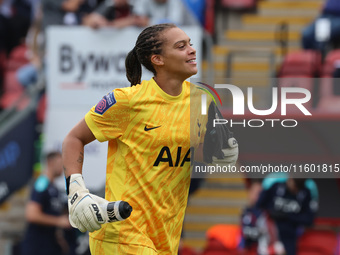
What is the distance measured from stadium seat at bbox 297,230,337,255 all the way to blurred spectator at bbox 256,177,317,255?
31 cm

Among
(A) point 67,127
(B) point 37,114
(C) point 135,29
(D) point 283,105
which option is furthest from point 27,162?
(D) point 283,105

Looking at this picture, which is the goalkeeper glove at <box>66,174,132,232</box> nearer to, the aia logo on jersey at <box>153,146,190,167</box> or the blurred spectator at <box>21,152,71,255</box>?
the aia logo on jersey at <box>153,146,190,167</box>

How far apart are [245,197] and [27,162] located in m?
2.97

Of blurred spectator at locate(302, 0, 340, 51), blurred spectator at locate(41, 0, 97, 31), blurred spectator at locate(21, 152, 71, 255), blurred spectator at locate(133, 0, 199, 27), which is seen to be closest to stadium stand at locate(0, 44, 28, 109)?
blurred spectator at locate(41, 0, 97, 31)

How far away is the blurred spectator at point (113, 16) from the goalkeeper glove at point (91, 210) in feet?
18.3

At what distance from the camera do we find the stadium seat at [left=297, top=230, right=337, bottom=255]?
361 inches

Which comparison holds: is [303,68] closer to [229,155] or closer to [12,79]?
[12,79]

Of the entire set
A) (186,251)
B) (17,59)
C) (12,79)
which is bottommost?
(186,251)

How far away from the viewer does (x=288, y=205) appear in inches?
349

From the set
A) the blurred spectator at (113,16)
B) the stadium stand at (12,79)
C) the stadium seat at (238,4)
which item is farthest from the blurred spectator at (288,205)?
the stadium stand at (12,79)

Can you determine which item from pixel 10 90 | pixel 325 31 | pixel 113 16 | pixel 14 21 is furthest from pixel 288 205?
pixel 14 21

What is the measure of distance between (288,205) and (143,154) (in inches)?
197

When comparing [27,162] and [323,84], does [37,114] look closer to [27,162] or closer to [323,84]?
[27,162]

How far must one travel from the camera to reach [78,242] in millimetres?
9375
